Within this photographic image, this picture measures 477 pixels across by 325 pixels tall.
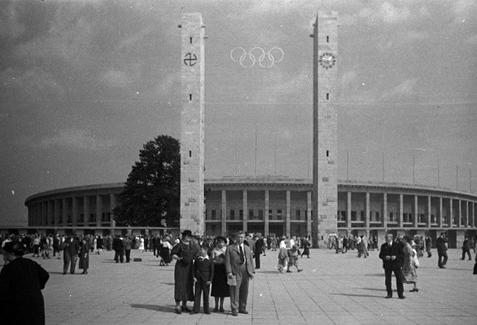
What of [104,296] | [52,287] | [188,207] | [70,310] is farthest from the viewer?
[188,207]

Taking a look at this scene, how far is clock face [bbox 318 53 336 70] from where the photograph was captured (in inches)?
2495

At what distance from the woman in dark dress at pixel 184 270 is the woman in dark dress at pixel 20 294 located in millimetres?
5845

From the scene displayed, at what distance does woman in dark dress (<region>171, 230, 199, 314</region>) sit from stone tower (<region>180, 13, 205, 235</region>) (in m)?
48.0

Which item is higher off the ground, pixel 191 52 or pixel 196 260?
pixel 191 52

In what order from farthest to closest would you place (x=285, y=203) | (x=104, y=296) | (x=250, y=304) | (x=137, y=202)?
(x=285, y=203) < (x=137, y=202) < (x=104, y=296) < (x=250, y=304)

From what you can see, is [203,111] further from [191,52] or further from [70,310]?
[70,310]

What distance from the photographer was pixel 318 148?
63250 millimetres

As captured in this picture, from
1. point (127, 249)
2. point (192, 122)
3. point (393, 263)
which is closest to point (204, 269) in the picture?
point (393, 263)

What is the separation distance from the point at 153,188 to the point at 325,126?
17643mm

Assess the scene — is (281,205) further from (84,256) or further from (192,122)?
(84,256)

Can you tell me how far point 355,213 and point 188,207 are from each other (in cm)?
4136

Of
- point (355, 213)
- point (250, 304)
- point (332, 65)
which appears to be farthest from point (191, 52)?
point (250, 304)

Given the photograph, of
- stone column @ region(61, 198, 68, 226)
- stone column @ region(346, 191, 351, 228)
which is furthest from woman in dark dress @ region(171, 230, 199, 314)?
Answer: stone column @ region(61, 198, 68, 226)

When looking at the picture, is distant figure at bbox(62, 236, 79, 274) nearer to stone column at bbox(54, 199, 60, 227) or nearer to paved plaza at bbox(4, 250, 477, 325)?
paved plaza at bbox(4, 250, 477, 325)
